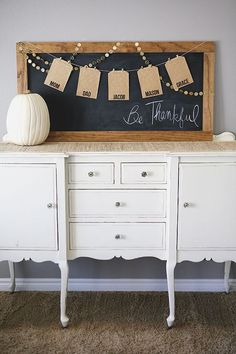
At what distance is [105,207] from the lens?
2.40m

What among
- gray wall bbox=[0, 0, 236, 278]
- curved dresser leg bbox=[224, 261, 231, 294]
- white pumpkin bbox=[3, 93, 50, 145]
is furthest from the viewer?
curved dresser leg bbox=[224, 261, 231, 294]

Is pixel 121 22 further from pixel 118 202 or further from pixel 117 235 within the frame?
pixel 117 235

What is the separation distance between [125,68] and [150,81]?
0.15 m

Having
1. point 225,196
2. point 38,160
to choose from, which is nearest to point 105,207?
point 38,160

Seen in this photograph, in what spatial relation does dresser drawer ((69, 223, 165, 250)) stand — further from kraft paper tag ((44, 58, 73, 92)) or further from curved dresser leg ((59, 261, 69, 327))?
kraft paper tag ((44, 58, 73, 92))

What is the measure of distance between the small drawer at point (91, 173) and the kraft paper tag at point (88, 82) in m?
0.49

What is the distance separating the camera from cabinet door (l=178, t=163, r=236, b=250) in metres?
2.34

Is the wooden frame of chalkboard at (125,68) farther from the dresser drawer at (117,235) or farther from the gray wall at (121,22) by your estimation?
the dresser drawer at (117,235)

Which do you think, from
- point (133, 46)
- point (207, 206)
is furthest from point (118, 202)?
point (133, 46)

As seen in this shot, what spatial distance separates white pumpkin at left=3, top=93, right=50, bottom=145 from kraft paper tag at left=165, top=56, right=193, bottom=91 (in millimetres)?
707

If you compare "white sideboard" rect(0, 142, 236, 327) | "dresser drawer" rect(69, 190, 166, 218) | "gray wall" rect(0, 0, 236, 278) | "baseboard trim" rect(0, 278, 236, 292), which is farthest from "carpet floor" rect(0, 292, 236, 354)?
"gray wall" rect(0, 0, 236, 278)

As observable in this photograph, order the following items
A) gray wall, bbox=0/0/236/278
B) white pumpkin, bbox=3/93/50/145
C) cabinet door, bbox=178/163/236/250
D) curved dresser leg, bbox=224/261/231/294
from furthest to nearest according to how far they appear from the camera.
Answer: curved dresser leg, bbox=224/261/231/294
gray wall, bbox=0/0/236/278
white pumpkin, bbox=3/93/50/145
cabinet door, bbox=178/163/236/250

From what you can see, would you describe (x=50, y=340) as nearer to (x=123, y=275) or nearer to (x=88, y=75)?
(x=123, y=275)

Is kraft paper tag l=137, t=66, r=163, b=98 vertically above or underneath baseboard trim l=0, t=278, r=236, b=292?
above
